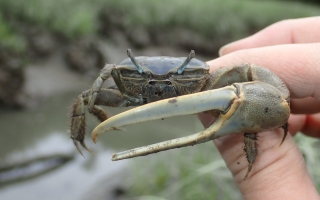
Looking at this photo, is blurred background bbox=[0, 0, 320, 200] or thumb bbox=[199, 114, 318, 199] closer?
thumb bbox=[199, 114, 318, 199]

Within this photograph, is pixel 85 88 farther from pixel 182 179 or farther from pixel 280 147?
pixel 280 147

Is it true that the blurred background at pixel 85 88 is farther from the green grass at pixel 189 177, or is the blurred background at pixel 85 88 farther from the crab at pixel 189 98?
the crab at pixel 189 98

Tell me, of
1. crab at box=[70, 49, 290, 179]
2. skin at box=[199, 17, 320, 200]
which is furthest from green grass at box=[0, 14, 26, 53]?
skin at box=[199, 17, 320, 200]

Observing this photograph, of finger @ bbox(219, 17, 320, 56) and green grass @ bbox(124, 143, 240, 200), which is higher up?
finger @ bbox(219, 17, 320, 56)

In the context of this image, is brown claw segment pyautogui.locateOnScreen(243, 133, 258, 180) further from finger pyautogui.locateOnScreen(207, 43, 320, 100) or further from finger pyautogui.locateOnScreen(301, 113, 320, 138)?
finger pyautogui.locateOnScreen(301, 113, 320, 138)

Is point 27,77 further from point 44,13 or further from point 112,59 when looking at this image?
point 112,59
